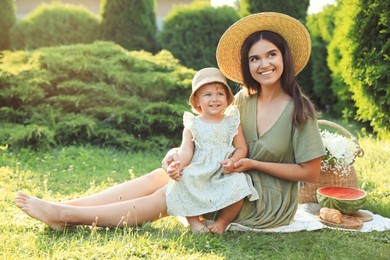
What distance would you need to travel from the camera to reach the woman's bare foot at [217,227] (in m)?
3.23

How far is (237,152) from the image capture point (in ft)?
10.9

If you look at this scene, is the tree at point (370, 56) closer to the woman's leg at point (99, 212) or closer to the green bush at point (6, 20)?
the woman's leg at point (99, 212)

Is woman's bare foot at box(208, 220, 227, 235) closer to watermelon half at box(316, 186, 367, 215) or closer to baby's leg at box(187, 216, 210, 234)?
baby's leg at box(187, 216, 210, 234)

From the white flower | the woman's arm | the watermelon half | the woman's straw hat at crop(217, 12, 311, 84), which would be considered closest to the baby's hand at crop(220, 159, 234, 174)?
the woman's arm

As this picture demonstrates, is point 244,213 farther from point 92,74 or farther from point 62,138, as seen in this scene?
point 92,74

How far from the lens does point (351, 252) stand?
305 cm

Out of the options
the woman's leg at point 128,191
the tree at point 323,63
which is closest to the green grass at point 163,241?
the woman's leg at point 128,191

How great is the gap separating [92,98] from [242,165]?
4.28 metres

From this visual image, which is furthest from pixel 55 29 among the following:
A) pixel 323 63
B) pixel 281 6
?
pixel 323 63

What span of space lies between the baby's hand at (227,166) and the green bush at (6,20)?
8.70 metres

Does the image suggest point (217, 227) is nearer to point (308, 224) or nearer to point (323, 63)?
point (308, 224)

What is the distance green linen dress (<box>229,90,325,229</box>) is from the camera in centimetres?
330

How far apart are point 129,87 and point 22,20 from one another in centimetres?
457

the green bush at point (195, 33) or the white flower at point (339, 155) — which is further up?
the green bush at point (195, 33)
